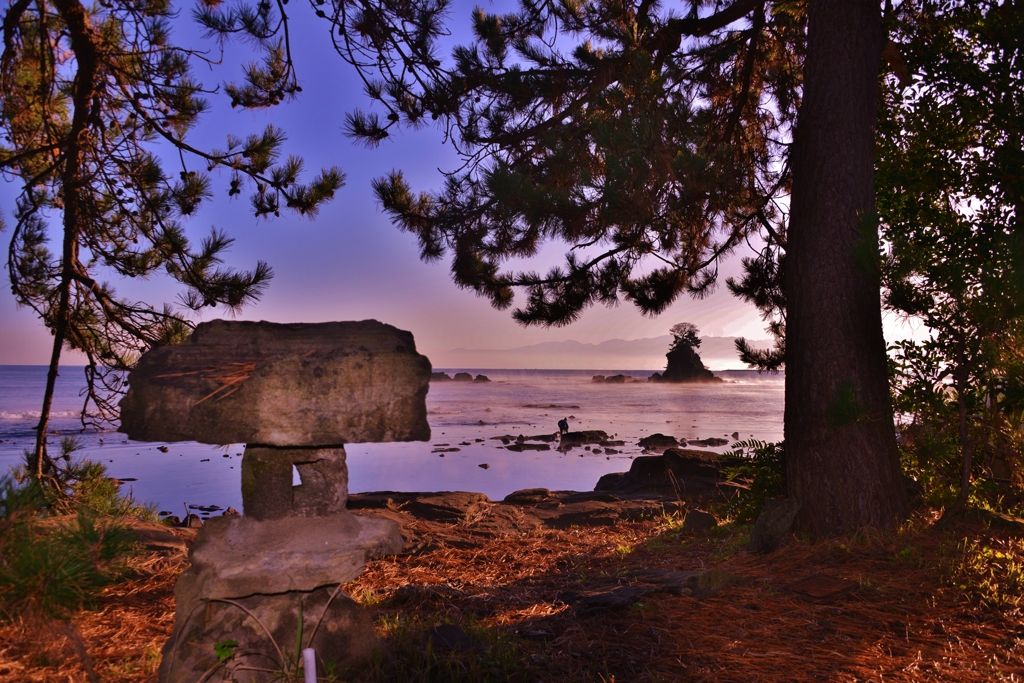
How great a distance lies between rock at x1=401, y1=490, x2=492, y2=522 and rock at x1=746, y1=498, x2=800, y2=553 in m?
3.13

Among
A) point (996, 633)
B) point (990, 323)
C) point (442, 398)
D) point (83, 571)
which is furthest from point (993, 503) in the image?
point (442, 398)

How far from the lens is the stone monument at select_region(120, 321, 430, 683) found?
2584 millimetres

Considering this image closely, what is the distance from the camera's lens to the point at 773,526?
513 centimetres

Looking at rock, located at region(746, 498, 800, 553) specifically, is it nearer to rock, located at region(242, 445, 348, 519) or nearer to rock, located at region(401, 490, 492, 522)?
rock, located at region(401, 490, 492, 522)

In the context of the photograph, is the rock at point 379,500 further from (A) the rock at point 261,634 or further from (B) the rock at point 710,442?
(B) the rock at point 710,442

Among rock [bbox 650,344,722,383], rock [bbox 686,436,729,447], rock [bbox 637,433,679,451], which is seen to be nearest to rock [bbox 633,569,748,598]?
rock [bbox 637,433,679,451]

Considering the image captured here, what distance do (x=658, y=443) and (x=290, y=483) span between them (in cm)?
1373

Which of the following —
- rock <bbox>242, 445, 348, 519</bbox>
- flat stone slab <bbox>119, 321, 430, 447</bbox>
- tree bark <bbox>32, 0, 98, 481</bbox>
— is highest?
tree bark <bbox>32, 0, 98, 481</bbox>

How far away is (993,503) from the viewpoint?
5.74m

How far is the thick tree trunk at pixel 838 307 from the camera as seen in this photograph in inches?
199

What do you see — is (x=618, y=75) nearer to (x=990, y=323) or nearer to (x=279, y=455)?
(x=990, y=323)

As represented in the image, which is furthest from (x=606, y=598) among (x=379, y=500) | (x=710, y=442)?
(x=710, y=442)

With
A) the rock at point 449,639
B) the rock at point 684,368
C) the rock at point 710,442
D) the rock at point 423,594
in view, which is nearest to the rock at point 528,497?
the rock at point 423,594

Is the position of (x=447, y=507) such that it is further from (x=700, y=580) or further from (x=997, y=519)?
(x=997, y=519)
